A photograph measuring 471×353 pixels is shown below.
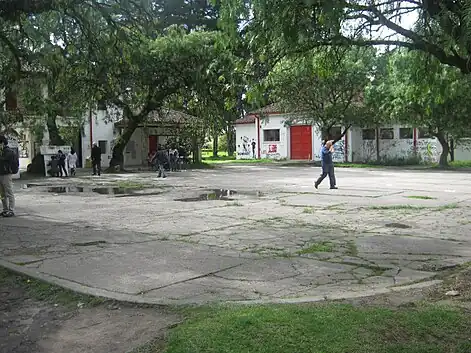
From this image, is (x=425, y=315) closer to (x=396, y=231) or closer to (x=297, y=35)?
(x=297, y=35)

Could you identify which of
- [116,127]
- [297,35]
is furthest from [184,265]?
[116,127]

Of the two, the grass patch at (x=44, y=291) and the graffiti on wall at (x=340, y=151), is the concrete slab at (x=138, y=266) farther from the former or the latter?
the graffiti on wall at (x=340, y=151)

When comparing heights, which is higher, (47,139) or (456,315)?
(47,139)

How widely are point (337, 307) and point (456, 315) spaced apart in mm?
1028

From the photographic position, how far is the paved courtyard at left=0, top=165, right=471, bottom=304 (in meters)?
6.32

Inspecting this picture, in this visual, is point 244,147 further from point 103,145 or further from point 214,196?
point 214,196

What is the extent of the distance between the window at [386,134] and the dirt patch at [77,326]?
3543cm

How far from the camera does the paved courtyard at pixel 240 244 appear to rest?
20.7ft

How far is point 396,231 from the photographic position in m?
9.89

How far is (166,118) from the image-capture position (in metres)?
35.8

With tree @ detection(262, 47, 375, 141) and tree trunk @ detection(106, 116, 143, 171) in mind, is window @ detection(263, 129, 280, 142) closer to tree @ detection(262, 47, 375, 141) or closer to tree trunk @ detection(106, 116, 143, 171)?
tree @ detection(262, 47, 375, 141)

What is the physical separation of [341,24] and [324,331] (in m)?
3.44

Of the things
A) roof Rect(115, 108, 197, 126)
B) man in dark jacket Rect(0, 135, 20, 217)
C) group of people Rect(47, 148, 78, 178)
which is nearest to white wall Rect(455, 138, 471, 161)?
roof Rect(115, 108, 197, 126)

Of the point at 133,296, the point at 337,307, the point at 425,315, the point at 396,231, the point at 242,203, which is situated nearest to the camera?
the point at 425,315
